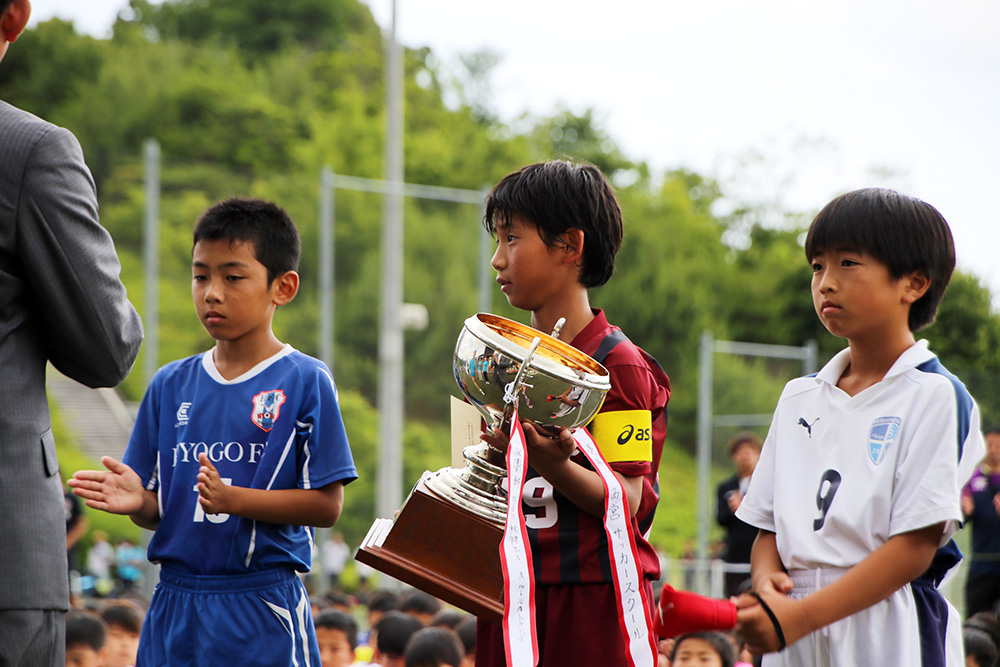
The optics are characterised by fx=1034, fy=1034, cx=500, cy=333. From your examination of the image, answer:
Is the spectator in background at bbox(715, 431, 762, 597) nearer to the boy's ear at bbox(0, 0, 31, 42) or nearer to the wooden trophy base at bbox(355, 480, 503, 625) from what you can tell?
the wooden trophy base at bbox(355, 480, 503, 625)

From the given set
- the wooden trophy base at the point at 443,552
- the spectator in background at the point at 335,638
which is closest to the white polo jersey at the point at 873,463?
the wooden trophy base at the point at 443,552

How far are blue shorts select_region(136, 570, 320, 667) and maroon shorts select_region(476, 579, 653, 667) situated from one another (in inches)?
28.5

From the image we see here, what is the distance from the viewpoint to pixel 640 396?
2.23m

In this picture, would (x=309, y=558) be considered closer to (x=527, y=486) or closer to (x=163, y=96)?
(x=527, y=486)

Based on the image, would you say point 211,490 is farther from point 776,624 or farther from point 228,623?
point 776,624

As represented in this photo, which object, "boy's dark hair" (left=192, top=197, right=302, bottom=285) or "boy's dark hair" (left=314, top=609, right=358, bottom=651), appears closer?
"boy's dark hair" (left=192, top=197, right=302, bottom=285)

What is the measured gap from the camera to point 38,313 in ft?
6.61

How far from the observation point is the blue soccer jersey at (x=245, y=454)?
2.63 metres

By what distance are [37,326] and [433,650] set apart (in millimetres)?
2618

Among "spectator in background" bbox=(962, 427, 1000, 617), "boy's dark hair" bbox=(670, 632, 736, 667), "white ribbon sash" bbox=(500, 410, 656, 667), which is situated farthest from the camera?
"spectator in background" bbox=(962, 427, 1000, 617)

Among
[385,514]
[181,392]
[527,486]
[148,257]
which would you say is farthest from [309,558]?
[148,257]

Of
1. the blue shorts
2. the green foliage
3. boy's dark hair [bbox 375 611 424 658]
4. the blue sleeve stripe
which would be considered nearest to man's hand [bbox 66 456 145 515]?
the blue shorts

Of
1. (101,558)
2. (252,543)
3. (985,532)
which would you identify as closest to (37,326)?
(252,543)

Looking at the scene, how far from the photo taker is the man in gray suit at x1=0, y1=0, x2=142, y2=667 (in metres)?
1.88
